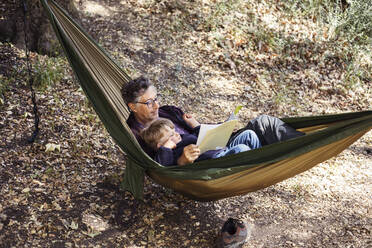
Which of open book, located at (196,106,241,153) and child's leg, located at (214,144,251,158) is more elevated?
open book, located at (196,106,241,153)

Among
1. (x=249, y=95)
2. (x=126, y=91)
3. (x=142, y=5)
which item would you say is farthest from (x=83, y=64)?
(x=142, y=5)

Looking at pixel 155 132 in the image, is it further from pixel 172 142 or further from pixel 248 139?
pixel 248 139

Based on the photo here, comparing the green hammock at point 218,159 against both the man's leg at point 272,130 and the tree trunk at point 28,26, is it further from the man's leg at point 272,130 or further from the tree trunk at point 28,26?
the tree trunk at point 28,26

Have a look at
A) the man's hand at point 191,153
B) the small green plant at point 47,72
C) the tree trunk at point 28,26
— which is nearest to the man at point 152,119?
the man's hand at point 191,153

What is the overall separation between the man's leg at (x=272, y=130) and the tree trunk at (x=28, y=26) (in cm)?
258

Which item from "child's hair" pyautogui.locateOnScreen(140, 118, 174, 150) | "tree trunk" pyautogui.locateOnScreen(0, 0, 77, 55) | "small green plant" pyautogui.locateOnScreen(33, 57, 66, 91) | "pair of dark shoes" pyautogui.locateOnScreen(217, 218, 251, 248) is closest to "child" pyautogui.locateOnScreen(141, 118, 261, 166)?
"child's hair" pyautogui.locateOnScreen(140, 118, 174, 150)

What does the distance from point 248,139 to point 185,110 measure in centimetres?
171

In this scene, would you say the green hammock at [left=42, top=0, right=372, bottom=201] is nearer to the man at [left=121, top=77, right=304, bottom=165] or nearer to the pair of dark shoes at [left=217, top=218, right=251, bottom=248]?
the man at [left=121, top=77, right=304, bottom=165]

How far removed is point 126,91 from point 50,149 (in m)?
0.90

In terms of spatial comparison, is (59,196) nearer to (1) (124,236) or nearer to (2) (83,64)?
(1) (124,236)

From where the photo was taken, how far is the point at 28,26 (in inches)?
159

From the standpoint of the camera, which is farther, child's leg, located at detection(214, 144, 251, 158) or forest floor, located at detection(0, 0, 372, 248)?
forest floor, located at detection(0, 0, 372, 248)

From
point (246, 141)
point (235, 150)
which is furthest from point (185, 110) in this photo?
point (235, 150)

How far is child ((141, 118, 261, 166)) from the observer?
239 cm
